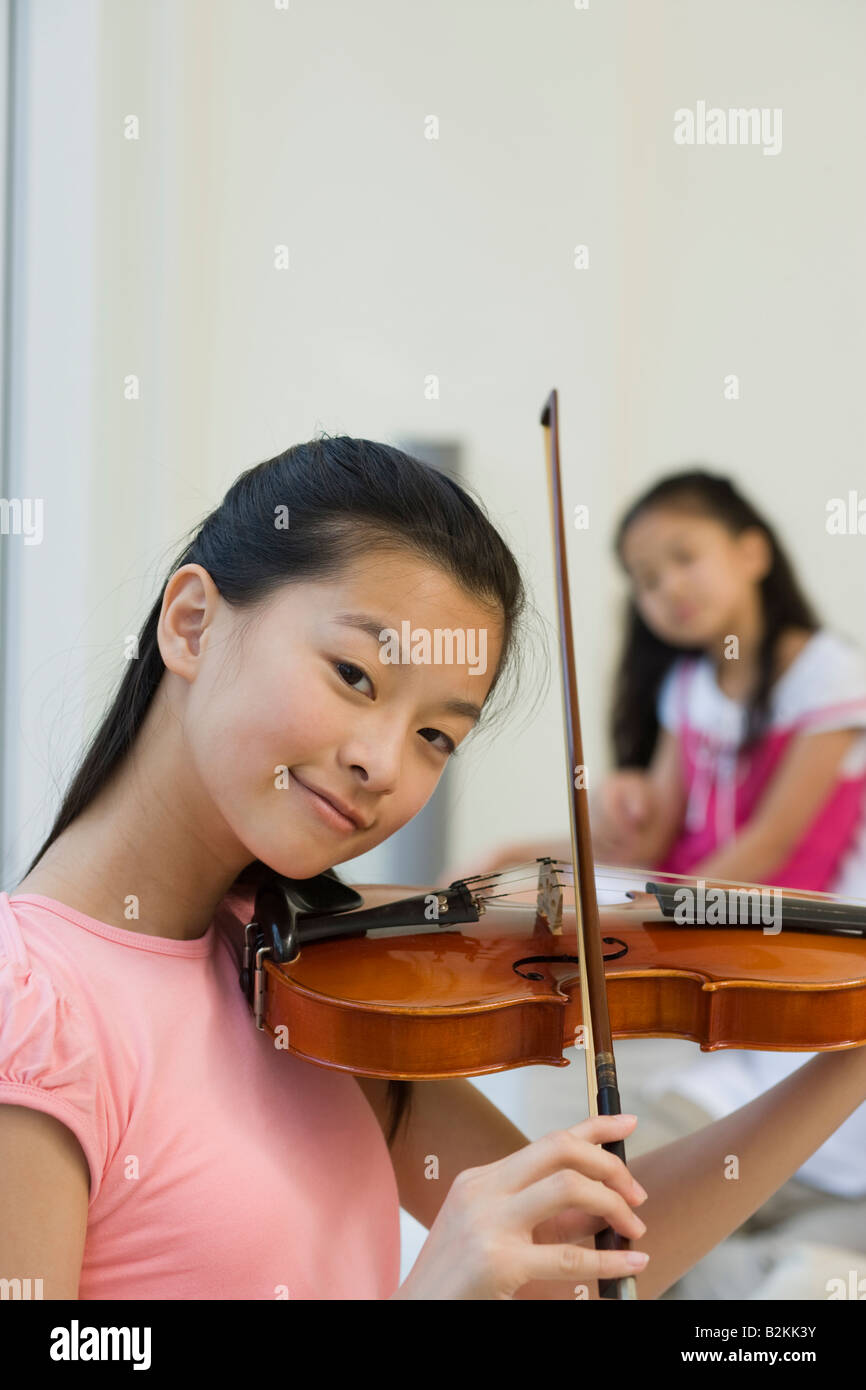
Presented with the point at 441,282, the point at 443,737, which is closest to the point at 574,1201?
the point at 443,737

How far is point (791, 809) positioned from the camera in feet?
6.03

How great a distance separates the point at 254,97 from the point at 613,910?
4.99 feet

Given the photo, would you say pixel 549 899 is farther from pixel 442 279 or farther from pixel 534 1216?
pixel 442 279

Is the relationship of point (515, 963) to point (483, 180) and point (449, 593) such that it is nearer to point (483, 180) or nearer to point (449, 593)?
point (449, 593)

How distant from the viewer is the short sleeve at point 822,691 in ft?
6.02

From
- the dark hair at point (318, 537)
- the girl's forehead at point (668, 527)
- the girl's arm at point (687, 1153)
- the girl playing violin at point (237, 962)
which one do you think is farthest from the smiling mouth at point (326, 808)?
the girl's forehead at point (668, 527)

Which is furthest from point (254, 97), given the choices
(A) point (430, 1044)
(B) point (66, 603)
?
(A) point (430, 1044)

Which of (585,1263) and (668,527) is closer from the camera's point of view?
(585,1263)

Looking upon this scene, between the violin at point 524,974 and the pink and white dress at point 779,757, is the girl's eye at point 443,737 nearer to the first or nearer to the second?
the violin at point 524,974

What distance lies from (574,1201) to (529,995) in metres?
0.15

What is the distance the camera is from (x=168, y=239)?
1.47 meters

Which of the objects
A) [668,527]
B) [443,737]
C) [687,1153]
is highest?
[668,527]

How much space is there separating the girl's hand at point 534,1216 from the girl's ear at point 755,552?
157cm

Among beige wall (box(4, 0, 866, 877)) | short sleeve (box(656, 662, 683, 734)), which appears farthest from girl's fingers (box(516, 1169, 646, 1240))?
short sleeve (box(656, 662, 683, 734))
